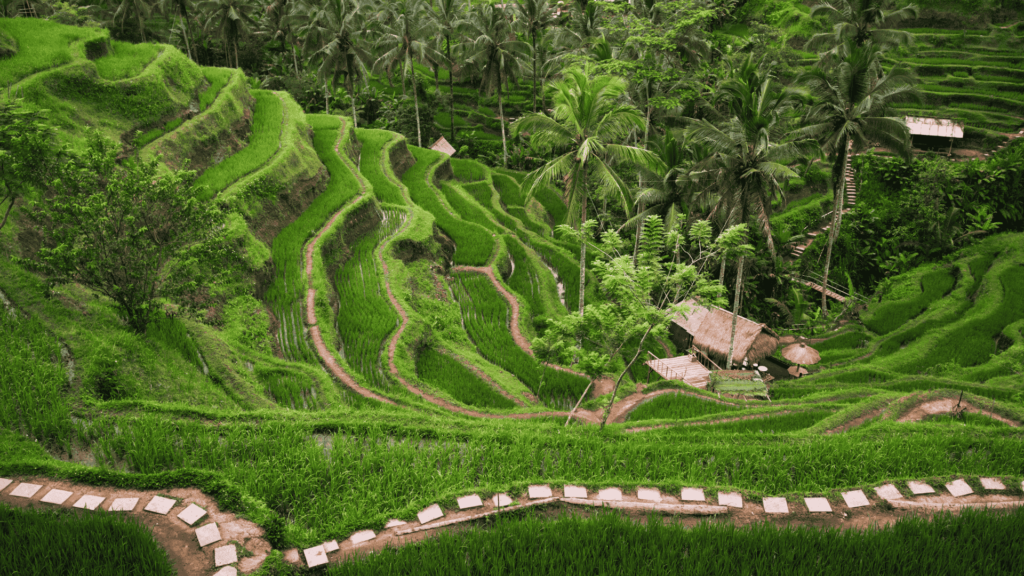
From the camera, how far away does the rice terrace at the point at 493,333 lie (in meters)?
5.57

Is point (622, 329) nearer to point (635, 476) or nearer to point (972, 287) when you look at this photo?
point (635, 476)

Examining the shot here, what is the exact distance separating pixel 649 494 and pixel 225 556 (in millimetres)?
4788

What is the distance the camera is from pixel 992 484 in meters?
6.56

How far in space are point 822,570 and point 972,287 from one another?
21900mm

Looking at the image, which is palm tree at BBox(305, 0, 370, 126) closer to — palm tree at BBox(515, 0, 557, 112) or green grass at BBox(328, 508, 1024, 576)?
palm tree at BBox(515, 0, 557, 112)

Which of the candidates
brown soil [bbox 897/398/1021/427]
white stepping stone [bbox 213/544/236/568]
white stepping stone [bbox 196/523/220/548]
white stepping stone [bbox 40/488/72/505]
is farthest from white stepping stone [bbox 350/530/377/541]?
brown soil [bbox 897/398/1021/427]

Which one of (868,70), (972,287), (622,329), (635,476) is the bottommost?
(972,287)

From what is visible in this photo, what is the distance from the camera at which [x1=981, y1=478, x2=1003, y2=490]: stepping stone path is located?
6.52 meters

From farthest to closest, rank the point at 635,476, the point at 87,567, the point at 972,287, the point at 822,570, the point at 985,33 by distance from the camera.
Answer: the point at 985,33 < the point at 972,287 < the point at 635,476 < the point at 822,570 < the point at 87,567

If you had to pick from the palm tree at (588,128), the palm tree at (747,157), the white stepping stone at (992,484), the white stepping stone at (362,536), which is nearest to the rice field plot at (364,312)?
the palm tree at (588,128)

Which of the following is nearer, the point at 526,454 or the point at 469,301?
the point at 526,454

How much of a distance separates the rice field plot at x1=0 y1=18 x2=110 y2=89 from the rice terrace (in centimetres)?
15

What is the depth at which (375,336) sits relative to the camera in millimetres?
13352

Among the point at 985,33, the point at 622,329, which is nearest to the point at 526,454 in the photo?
the point at 622,329
